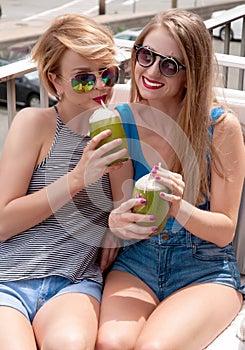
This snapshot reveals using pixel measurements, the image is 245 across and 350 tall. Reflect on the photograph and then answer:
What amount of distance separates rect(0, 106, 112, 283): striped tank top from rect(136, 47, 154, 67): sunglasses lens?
346 millimetres

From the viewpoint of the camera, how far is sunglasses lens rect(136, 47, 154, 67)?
2256mm

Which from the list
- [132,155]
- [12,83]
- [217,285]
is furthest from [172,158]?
[12,83]

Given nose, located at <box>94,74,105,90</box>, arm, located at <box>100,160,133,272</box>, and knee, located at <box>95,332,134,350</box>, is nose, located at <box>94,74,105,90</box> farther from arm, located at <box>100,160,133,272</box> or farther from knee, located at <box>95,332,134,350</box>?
knee, located at <box>95,332,134,350</box>

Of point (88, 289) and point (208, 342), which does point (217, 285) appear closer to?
point (208, 342)

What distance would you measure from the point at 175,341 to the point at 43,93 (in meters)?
1.65

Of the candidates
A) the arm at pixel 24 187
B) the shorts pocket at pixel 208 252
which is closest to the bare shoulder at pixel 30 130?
the arm at pixel 24 187

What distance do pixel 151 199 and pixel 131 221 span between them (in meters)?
0.11

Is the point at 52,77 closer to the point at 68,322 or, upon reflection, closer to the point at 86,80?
the point at 86,80

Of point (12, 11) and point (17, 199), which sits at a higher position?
point (17, 199)

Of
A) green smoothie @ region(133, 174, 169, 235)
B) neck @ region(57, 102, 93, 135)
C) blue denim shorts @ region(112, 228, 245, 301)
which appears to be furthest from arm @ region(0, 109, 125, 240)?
blue denim shorts @ region(112, 228, 245, 301)

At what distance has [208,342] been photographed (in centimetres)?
213

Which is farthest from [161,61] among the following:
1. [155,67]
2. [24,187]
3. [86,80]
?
[24,187]

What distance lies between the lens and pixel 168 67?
2232mm

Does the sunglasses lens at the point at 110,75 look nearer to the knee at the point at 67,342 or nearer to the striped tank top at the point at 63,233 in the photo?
the striped tank top at the point at 63,233
